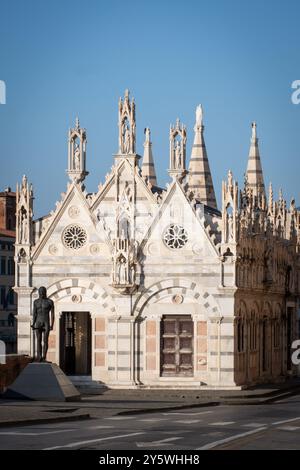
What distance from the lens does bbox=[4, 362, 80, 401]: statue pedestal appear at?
46.4 meters

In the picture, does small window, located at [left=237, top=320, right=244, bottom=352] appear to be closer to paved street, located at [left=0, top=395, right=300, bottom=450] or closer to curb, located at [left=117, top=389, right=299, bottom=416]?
curb, located at [left=117, top=389, right=299, bottom=416]

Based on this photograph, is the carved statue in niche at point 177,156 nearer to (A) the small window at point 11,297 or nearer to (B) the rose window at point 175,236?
(B) the rose window at point 175,236

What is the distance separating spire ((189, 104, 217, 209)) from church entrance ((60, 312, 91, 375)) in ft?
63.5

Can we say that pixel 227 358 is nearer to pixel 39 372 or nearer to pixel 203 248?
pixel 203 248

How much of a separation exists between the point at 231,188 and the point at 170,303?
489cm

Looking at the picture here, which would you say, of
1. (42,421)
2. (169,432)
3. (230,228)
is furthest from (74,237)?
(169,432)

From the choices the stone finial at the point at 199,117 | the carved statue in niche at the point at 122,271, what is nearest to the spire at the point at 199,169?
the stone finial at the point at 199,117

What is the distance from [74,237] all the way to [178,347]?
5902mm

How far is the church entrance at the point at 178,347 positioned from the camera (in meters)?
56.8

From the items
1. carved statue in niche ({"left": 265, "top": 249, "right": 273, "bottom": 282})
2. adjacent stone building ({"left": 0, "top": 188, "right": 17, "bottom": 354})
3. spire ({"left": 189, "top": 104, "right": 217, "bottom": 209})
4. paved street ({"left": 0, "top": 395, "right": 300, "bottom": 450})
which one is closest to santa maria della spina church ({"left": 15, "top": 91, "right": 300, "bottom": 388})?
carved statue in niche ({"left": 265, "top": 249, "right": 273, "bottom": 282})

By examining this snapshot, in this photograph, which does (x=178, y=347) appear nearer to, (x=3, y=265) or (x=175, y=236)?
(x=175, y=236)

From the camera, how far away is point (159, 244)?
5731 centimetres
